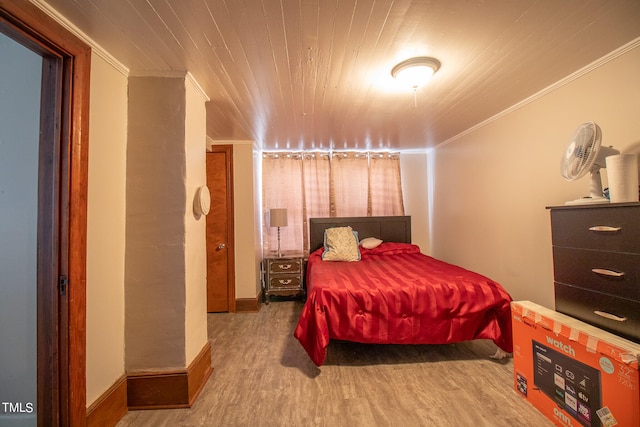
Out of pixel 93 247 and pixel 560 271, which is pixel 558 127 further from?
pixel 93 247

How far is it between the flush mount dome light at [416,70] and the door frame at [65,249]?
1.86 meters

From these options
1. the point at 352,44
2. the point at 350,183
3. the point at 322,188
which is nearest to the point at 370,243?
the point at 350,183

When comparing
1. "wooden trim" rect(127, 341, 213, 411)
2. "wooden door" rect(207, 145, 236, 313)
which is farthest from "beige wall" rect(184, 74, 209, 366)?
"wooden door" rect(207, 145, 236, 313)

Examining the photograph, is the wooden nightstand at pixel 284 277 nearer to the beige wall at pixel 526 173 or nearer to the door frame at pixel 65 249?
the beige wall at pixel 526 173

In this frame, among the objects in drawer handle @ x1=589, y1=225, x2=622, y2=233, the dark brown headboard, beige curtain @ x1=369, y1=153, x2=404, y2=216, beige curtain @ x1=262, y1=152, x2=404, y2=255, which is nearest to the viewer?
drawer handle @ x1=589, y1=225, x2=622, y2=233

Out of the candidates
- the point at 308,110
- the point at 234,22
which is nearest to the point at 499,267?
the point at 308,110

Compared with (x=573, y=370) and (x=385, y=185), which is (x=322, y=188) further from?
(x=573, y=370)

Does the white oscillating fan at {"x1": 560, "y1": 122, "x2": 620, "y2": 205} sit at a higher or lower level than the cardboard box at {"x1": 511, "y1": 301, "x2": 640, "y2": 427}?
higher

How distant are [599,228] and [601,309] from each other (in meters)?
0.44

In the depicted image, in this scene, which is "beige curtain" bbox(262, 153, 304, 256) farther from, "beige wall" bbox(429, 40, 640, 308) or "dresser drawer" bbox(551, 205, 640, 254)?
"dresser drawer" bbox(551, 205, 640, 254)

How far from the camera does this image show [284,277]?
3670 mm

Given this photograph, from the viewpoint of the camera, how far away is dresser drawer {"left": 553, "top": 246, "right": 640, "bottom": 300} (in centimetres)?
125

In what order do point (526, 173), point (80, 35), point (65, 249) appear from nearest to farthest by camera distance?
point (65, 249)
point (80, 35)
point (526, 173)

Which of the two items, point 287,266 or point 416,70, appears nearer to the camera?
point 416,70
